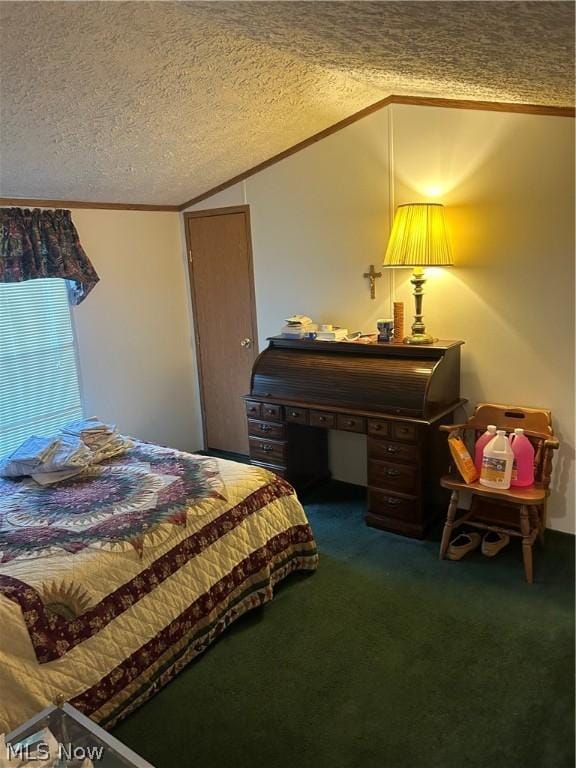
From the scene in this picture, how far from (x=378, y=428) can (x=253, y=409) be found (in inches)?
34.4

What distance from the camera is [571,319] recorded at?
116 inches

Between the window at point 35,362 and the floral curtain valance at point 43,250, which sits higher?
the floral curtain valance at point 43,250

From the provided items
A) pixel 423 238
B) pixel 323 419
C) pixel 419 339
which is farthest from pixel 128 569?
pixel 423 238

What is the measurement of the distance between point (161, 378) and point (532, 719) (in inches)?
127

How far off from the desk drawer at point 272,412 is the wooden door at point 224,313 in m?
0.74

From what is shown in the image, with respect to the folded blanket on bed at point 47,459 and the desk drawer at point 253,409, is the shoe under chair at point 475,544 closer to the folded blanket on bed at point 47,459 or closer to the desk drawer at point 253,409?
the desk drawer at point 253,409

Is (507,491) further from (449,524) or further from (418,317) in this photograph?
(418,317)

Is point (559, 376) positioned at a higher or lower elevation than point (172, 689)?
higher

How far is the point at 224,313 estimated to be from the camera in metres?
4.36

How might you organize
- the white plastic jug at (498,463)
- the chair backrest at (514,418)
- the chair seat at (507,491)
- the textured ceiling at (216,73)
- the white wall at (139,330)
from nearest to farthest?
1. the textured ceiling at (216,73)
2. the chair seat at (507,491)
3. the white plastic jug at (498,463)
4. the chair backrest at (514,418)
5. the white wall at (139,330)

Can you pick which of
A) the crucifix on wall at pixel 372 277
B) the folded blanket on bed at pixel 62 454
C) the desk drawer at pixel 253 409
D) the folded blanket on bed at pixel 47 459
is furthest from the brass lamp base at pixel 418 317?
the folded blanket on bed at pixel 47 459

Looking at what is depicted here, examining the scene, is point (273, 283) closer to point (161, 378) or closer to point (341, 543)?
point (161, 378)

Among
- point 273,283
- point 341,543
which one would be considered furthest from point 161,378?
point 341,543

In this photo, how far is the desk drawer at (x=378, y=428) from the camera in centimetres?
315
